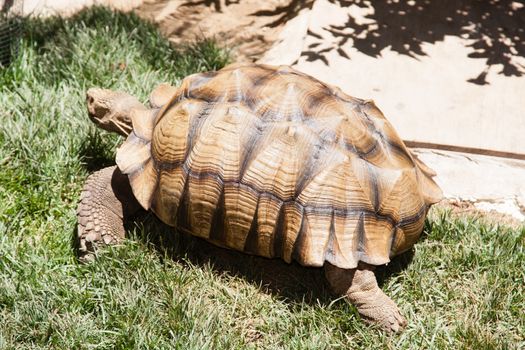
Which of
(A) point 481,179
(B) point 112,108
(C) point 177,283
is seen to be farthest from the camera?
(A) point 481,179

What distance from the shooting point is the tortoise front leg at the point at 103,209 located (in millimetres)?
4168

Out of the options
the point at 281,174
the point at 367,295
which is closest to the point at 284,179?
the point at 281,174

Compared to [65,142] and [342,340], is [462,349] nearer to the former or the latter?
[342,340]

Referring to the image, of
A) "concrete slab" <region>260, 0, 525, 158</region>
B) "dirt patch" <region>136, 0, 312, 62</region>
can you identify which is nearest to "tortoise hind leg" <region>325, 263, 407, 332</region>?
"concrete slab" <region>260, 0, 525, 158</region>

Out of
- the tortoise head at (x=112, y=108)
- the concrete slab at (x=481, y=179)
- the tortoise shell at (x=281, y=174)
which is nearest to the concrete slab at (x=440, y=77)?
the concrete slab at (x=481, y=179)

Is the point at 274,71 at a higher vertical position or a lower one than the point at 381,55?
higher

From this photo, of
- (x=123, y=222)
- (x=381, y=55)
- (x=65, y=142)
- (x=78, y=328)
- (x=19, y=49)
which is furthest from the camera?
(x=381, y=55)

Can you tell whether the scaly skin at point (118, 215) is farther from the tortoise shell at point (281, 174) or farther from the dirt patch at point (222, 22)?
the dirt patch at point (222, 22)

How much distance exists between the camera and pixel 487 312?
398 centimetres

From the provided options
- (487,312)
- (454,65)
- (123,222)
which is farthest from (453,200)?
(123,222)

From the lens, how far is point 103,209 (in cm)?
425

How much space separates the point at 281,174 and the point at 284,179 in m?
0.03

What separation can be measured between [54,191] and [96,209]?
1.81 feet

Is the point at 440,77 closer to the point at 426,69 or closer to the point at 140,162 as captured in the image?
the point at 426,69
